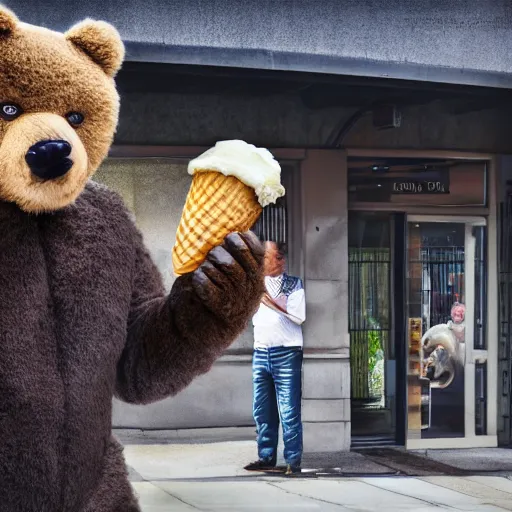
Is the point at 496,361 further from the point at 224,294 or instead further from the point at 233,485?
the point at 224,294

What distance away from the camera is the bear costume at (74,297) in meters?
2.34

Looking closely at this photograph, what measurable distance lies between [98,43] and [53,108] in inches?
9.7

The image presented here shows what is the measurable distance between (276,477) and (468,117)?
442cm

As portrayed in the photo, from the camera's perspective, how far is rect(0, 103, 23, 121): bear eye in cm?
237

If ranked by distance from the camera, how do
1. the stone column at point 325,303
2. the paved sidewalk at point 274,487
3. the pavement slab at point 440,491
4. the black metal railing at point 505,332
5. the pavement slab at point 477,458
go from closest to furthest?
the paved sidewalk at point 274,487 < the pavement slab at point 440,491 < the pavement slab at point 477,458 < the stone column at point 325,303 < the black metal railing at point 505,332

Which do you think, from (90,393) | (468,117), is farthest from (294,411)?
(90,393)

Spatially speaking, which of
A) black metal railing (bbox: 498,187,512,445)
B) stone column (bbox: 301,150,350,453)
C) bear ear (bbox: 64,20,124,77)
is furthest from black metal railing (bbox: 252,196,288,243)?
bear ear (bbox: 64,20,124,77)

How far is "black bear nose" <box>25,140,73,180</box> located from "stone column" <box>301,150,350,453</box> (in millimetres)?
8239

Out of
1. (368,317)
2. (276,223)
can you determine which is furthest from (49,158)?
(368,317)

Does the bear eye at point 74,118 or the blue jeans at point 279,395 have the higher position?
the bear eye at point 74,118

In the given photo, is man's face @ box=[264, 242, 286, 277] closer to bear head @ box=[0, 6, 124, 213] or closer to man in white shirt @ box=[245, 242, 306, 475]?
man in white shirt @ box=[245, 242, 306, 475]

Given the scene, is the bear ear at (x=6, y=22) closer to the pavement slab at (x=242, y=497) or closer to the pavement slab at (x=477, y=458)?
the pavement slab at (x=242, y=497)

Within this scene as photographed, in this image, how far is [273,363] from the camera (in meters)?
9.17

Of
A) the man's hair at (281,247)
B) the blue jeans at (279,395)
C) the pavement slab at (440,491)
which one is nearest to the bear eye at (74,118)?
the pavement slab at (440,491)
